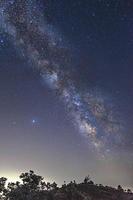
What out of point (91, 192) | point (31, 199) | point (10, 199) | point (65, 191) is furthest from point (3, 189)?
point (91, 192)

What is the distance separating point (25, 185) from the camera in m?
67.6

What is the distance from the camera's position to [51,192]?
67.9 metres

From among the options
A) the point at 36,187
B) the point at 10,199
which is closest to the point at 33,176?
the point at 36,187

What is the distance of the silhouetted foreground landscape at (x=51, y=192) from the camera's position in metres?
64.8

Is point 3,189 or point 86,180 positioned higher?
point 86,180

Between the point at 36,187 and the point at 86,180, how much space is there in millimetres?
16103

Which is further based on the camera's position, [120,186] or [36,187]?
[120,186]

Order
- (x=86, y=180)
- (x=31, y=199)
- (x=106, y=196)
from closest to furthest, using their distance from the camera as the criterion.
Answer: (x=31, y=199), (x=106, y=196), (x=86, y=180)

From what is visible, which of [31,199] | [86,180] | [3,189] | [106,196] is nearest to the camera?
[31,199]

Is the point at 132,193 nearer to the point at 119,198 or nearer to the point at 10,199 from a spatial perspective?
the point at 119,198

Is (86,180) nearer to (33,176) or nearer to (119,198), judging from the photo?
(119,198)

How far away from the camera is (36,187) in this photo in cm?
6825

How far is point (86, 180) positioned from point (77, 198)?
13477 mm

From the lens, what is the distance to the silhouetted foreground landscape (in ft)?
212
